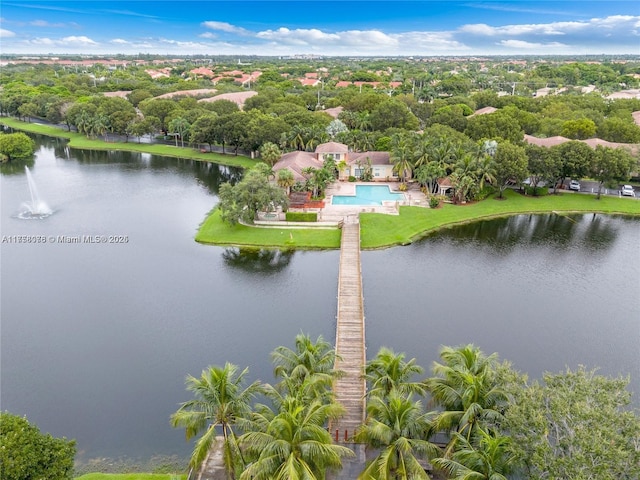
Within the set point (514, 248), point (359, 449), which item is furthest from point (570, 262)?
point (359, 449)

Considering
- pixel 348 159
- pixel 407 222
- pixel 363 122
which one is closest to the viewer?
pixel 407 222

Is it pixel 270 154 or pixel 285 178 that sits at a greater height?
pixel 270 154

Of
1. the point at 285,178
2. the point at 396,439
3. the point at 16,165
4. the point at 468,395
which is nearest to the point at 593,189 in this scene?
the point at 285,178

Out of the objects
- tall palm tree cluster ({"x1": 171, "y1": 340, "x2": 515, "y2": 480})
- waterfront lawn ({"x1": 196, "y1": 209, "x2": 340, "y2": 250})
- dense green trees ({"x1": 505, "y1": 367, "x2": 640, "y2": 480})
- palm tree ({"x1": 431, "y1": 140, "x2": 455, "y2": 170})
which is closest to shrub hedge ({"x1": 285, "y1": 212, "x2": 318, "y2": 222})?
waterfront lawn ({"x1": 196, "y1": 209, "x2": 340, "y2": 250})

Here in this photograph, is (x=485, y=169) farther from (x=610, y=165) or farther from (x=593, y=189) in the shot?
(x=593, y=189)

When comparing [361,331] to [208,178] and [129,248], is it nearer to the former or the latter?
[129,248]

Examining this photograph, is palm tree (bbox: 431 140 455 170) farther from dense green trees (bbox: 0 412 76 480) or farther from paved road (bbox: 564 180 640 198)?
dense green trees (bbox: 0 412 76 480)
